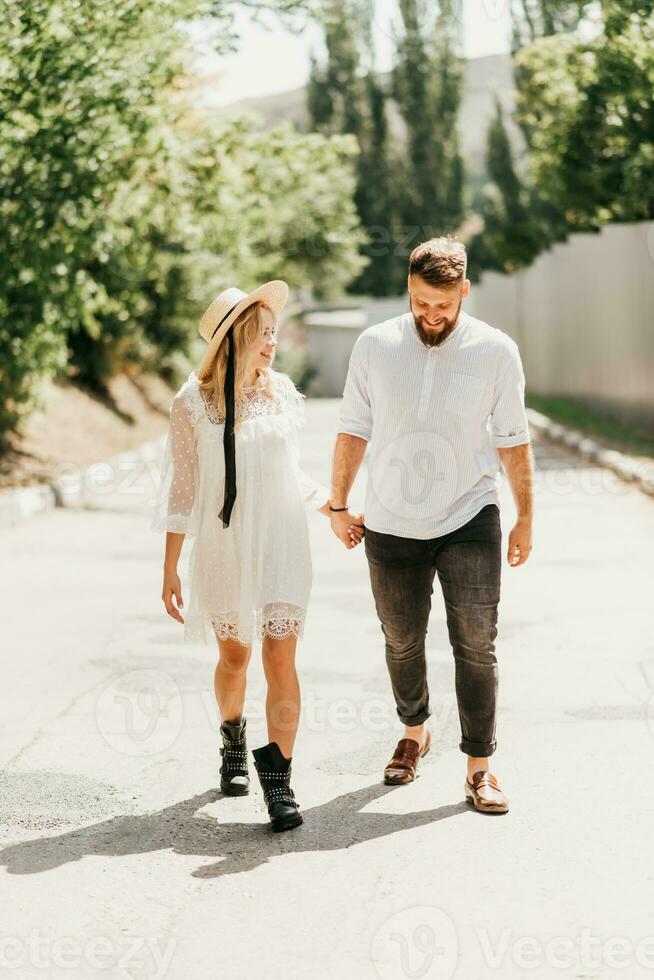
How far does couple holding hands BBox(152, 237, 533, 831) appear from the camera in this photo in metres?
4.57

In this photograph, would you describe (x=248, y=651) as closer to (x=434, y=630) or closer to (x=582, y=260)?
(x=434, y=630)

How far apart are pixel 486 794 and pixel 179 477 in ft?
4.75

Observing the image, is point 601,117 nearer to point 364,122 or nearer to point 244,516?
point 244,516

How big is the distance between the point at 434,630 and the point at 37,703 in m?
2.29

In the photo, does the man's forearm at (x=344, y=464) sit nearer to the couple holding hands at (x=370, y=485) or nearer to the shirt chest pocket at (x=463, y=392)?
the couple holding hands at (x=370, y=485)

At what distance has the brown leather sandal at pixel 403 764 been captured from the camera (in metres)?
4.95

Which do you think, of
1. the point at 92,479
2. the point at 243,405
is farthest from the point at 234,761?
the point at 92,479

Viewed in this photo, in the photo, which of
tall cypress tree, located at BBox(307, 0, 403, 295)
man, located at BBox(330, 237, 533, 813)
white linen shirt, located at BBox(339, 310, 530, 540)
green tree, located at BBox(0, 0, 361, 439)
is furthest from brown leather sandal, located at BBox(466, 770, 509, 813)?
tall cypress tree, located at BBox(307, 0, 403, 295)

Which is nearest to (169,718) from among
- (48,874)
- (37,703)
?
(37,703)

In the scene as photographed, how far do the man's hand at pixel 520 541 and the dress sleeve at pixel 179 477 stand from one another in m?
1.06

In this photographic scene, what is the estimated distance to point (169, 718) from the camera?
5.88 meters

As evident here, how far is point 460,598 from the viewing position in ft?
15.4

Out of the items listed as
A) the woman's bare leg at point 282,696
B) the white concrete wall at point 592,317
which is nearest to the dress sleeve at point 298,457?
the woman's bare leg at point 282,696

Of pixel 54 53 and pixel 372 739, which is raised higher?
pixel 54 53
